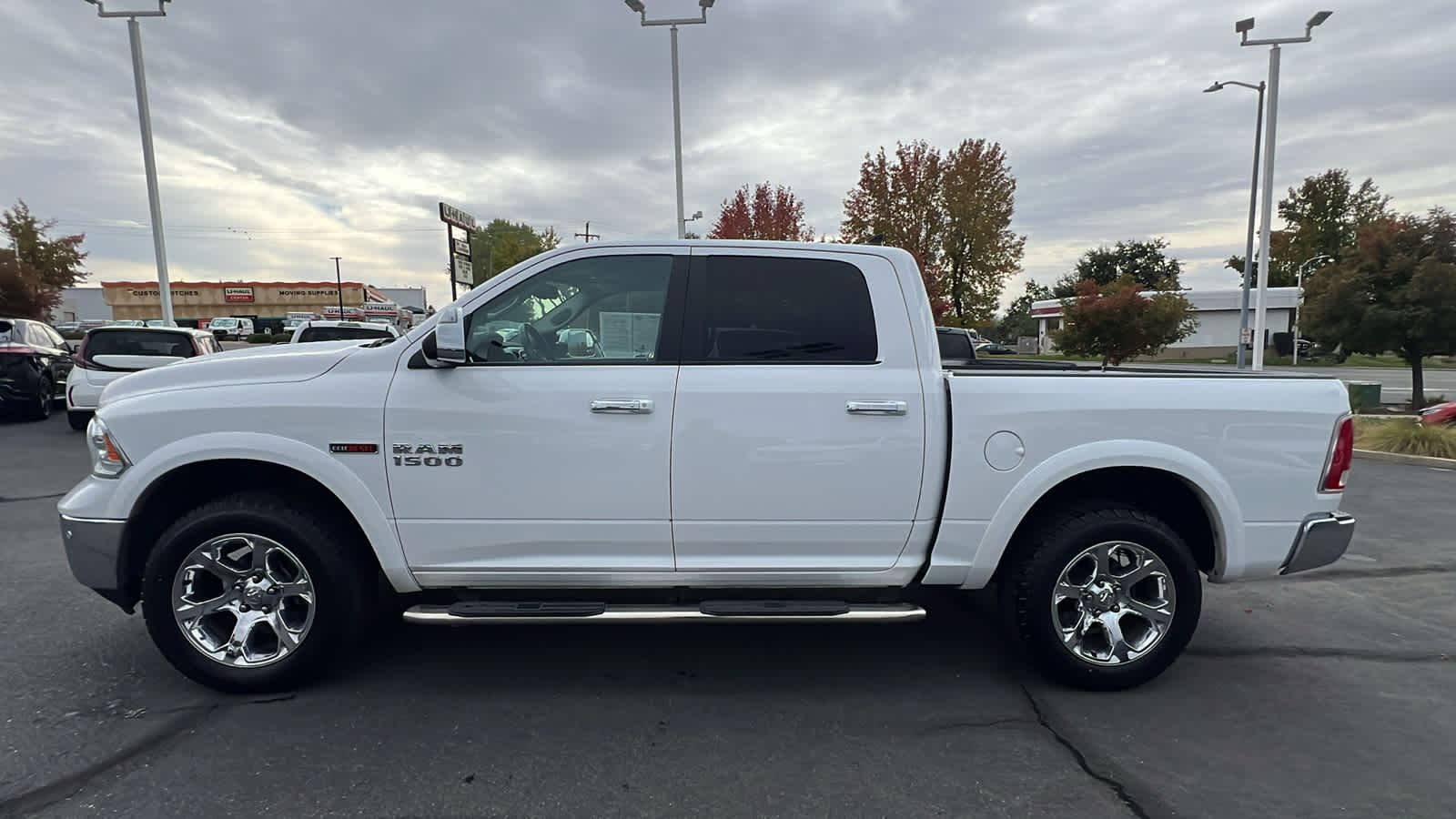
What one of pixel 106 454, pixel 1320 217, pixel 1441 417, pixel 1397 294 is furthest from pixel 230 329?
pixel 1320 217

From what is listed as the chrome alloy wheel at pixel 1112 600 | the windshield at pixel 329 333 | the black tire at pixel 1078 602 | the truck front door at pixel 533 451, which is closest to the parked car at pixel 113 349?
the windshield at pixel 329 333

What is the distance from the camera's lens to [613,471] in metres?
3.19

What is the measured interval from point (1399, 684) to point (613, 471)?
3.86 metres

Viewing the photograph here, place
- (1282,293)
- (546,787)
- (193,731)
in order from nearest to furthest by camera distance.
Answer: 1. (546,787)
2. (193,731)
3. (1282,293)

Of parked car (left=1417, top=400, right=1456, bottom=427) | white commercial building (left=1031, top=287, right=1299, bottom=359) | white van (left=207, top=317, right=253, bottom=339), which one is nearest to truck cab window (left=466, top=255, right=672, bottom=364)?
parked car (left=1417, top=400, right=1456, bottom=427)

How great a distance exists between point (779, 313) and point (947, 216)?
65.5 feet

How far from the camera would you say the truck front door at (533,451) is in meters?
3.17

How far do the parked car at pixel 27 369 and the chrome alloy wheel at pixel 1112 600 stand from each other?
15.4 m

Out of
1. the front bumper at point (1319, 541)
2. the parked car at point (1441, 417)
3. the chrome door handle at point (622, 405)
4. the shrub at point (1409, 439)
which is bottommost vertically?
the shrub at point (1409, 439)

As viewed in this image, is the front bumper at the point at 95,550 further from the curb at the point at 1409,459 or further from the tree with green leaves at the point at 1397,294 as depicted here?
the tree with green leaves at the point at 1397,294

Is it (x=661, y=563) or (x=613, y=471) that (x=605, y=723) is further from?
(x=613, y=471)

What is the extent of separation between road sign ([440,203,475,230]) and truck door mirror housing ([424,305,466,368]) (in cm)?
1872

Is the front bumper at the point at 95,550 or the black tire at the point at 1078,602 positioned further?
the black tire at the point at 1078,602

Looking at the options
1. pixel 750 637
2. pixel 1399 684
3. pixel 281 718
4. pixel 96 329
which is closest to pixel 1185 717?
pixel 1399 684
